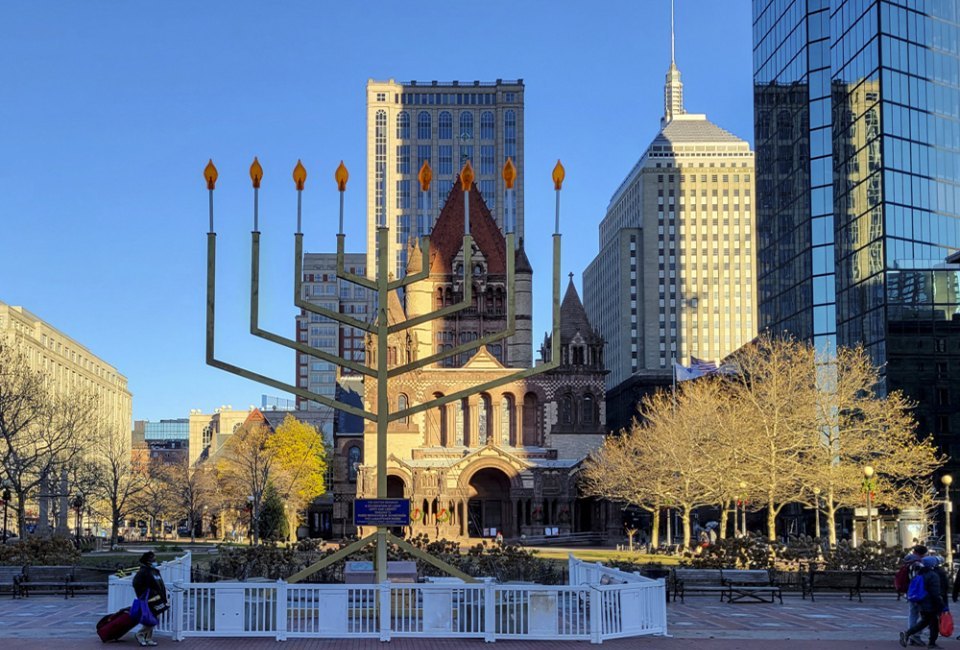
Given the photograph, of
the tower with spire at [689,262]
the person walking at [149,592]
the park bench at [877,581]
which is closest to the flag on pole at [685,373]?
the park bench at [877,581]

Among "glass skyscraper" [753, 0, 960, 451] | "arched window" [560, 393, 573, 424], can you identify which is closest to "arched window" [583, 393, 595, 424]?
Answer: "arched window" [560, 393, 573, 424]

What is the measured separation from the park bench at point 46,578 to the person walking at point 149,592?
10.7 m

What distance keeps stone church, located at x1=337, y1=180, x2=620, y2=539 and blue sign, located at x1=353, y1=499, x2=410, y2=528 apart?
52.7 metres

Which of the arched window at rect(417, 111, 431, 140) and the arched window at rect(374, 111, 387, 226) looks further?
the arched window at rect(374, 111, 387, 226)

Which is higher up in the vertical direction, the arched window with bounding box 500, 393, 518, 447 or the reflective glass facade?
the reflective glass facade

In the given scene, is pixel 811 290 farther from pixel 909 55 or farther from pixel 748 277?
pixel 748 277

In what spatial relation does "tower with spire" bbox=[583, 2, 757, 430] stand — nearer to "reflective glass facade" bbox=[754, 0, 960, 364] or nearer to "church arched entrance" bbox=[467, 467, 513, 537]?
"church arched entrance" bbox=[467, 467, 513, 537]

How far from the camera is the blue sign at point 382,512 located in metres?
19.8

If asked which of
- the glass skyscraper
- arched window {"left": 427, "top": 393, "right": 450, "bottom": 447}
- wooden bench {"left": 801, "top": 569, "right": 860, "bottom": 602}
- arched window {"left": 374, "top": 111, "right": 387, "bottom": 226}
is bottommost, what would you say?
wooden bench {"left": 801, "top": 569, "right": 860, "bottom": 602}

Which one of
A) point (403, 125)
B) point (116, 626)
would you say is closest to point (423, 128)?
→ point (403, 125)

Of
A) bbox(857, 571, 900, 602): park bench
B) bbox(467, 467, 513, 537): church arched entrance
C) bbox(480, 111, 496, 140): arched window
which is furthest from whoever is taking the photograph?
bbox(480, 111, 496, 140): arched window

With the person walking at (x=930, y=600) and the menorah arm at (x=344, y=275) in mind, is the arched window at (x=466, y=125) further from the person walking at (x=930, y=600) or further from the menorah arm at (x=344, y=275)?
the person walking at (x=930, y=600)

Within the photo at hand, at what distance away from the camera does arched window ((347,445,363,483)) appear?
9525 cm

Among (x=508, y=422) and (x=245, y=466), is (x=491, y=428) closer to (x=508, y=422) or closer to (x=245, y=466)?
(x=508, y=422)
